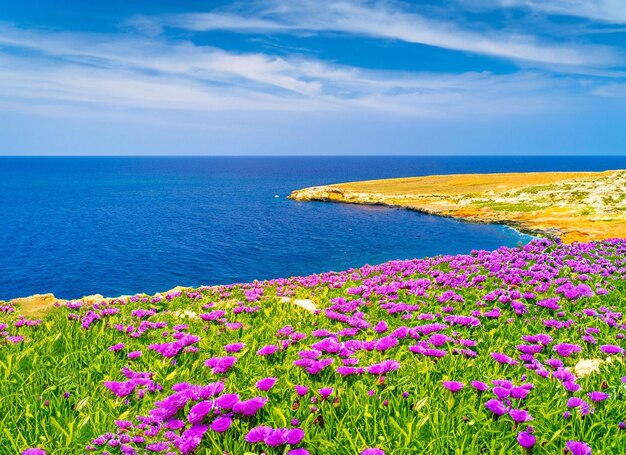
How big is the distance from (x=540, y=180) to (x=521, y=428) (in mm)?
115913

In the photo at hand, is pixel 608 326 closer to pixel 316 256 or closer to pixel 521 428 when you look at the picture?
pixel 521 428

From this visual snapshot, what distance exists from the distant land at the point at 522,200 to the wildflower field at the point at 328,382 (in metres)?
36.1

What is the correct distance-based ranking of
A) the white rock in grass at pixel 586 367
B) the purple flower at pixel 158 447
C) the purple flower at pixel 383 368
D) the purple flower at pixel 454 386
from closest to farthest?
the purple flower at pixel 158 447, the purple flower at pixel 454 386, the purple flower at pixel 383 368, the white rock in grass at pixel 586 367

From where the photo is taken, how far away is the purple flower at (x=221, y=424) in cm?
286

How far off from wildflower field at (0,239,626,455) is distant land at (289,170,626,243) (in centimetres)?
3609

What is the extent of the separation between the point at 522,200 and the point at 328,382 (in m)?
83.4

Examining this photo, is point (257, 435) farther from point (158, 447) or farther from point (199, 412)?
point (158, 447)

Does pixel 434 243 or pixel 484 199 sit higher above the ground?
pixel 484 199

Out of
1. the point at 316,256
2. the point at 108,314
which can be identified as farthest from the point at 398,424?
the point at 316,256

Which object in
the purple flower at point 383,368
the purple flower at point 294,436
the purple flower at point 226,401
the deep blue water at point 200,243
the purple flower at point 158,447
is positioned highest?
the purple flower at point 226,401

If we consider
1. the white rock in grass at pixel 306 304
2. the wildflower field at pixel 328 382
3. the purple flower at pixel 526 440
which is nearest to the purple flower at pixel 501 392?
the wildflower field at pixel 328 382

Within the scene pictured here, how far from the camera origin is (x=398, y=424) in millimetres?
3260

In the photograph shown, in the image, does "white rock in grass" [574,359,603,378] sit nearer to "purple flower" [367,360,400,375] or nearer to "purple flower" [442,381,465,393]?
"purple flower" [442,381,465,393]

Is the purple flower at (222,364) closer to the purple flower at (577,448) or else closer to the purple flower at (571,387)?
the purple flower at (577,448)
